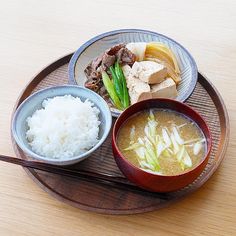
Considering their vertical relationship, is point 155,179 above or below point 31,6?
below

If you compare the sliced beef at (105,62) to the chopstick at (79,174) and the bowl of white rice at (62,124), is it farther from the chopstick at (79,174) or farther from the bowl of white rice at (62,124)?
the chopstick at (79,174)

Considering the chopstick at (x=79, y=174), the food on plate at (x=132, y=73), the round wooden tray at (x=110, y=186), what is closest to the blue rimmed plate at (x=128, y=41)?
the food on plate at (x=132, y=73)

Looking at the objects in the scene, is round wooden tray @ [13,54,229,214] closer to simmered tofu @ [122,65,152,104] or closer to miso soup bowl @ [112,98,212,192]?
miso soup bowl @ [112,98,212,192]

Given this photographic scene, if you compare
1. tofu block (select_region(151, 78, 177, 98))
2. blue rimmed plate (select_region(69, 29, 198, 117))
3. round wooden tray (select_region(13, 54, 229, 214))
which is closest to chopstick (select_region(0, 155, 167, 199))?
round wooden tray (select_region(13, 54, 229, 214))

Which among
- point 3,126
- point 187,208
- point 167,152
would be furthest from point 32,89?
point 187,208

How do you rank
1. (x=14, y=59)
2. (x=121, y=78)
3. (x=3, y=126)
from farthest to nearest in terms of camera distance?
(x=14, y=59) → (x=121, y=78) → (x=3, y=126)

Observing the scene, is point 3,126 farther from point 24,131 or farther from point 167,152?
point 167,152

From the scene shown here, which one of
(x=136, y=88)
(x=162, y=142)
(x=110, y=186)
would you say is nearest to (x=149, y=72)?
(x=136, y=88)
